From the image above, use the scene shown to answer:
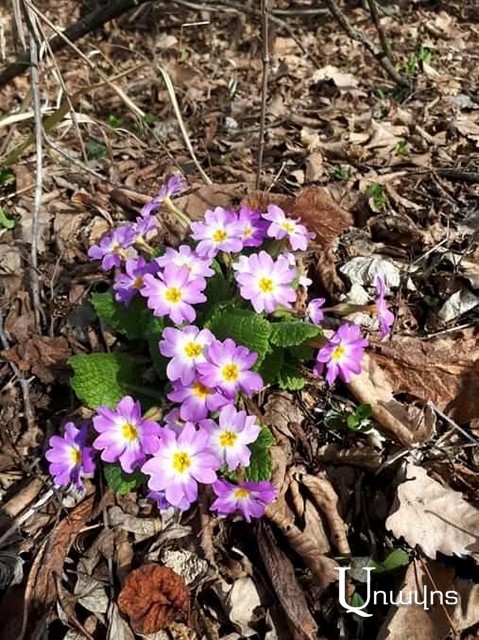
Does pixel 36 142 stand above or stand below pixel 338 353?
above

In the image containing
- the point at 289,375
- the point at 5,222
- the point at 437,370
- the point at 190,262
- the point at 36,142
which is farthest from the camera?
the point at 5,222

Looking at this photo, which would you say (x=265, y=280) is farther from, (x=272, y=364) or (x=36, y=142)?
(x=36, y=142)

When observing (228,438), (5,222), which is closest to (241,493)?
(228,438)

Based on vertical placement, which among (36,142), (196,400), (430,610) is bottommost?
(430,610)

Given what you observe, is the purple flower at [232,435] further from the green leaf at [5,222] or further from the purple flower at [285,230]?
the green leaf at [5,222]

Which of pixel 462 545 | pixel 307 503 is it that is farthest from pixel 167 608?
pixel 462 545

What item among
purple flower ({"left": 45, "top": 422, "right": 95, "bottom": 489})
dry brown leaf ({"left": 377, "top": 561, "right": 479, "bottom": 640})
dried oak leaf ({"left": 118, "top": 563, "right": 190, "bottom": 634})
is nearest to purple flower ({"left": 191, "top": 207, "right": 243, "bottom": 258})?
purple flower ({"left": 45, "top": 422, "right": 95, "bottom": 489})

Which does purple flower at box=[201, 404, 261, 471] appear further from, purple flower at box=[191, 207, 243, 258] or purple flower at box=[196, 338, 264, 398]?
purple flower at box=[191, 207, 243, 258]
